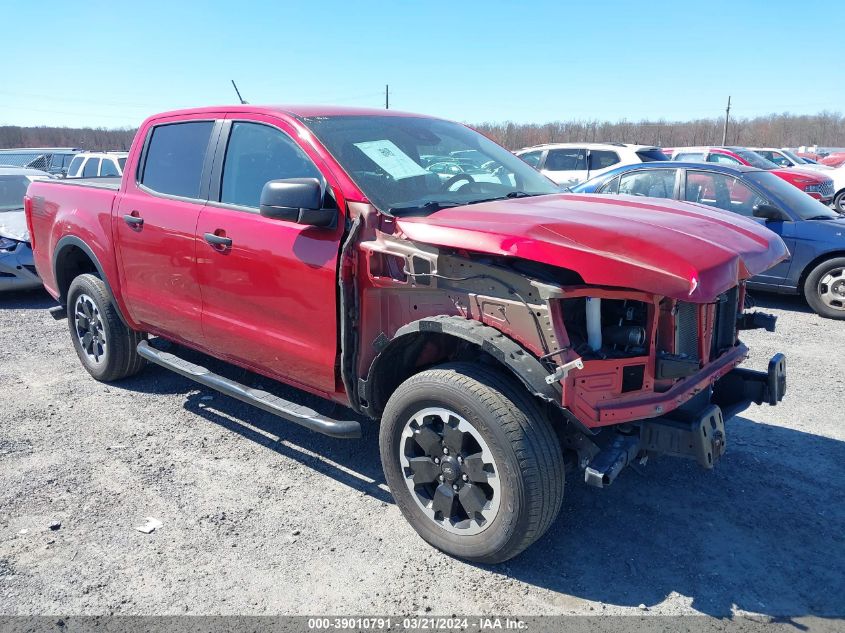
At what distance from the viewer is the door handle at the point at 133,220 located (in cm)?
437

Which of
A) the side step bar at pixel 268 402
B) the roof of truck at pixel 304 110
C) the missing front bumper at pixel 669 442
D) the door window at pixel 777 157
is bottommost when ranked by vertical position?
the side step bar at pixel 268 402

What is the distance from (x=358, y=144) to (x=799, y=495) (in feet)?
10.1

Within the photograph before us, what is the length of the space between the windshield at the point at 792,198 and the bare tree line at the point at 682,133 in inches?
1856

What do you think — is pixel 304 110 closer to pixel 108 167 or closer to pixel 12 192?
pixel 12 192

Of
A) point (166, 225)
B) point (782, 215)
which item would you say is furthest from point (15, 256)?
point (782, 215)

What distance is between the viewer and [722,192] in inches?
Result: 304

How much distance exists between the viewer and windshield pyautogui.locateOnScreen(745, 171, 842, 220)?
24.8 ft

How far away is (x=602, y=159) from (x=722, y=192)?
6543 millimetres

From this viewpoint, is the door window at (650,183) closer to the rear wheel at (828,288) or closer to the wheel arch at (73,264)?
the rear wheel at (828,288)

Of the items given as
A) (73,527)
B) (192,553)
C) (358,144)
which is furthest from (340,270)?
(73,527)

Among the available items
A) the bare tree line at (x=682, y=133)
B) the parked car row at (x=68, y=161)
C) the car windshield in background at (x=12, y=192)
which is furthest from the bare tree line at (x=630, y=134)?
the car windshield in background at (x=12, y=192)

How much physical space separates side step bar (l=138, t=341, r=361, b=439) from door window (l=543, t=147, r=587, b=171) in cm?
1149

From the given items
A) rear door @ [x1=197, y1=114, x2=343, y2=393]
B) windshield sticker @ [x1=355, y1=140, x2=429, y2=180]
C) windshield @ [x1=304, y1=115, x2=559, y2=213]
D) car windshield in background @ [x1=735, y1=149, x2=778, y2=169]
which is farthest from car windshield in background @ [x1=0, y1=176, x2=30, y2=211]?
car windshield in background @ [x1=735, y1=149, x2=778, y2=169]

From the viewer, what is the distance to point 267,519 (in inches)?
136
